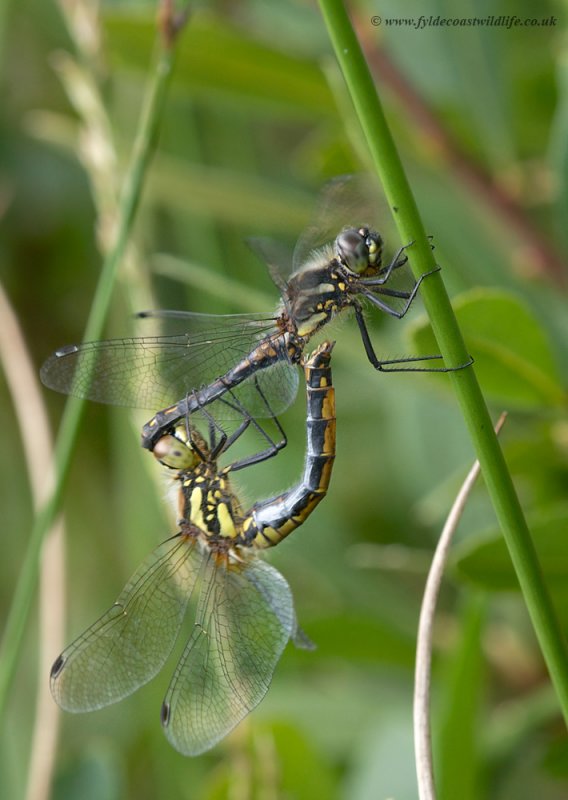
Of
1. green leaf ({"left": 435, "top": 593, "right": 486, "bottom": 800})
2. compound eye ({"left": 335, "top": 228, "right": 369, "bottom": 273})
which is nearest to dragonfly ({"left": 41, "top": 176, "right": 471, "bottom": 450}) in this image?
compound eye ({"left": 335, "top": 228, "right": 369, "bottom": 273})

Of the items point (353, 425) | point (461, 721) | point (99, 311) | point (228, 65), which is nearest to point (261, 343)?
point (99, 311)

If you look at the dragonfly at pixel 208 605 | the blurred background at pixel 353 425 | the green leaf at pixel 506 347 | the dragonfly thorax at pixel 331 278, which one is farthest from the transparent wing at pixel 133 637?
the green leaf at pixel 506 347

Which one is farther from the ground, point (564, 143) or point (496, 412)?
point (564, 143)

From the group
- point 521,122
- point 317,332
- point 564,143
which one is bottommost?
point 317,332

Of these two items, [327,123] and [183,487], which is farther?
[327,123]

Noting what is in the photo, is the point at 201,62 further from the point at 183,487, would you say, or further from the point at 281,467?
the point at 183,487

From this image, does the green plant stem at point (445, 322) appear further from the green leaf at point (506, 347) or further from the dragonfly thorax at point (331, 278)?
the dragonfly thorax at point (331, 278)

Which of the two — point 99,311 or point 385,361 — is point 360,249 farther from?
point 99,311

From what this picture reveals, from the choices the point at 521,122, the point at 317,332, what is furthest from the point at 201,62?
the point at 317,332
